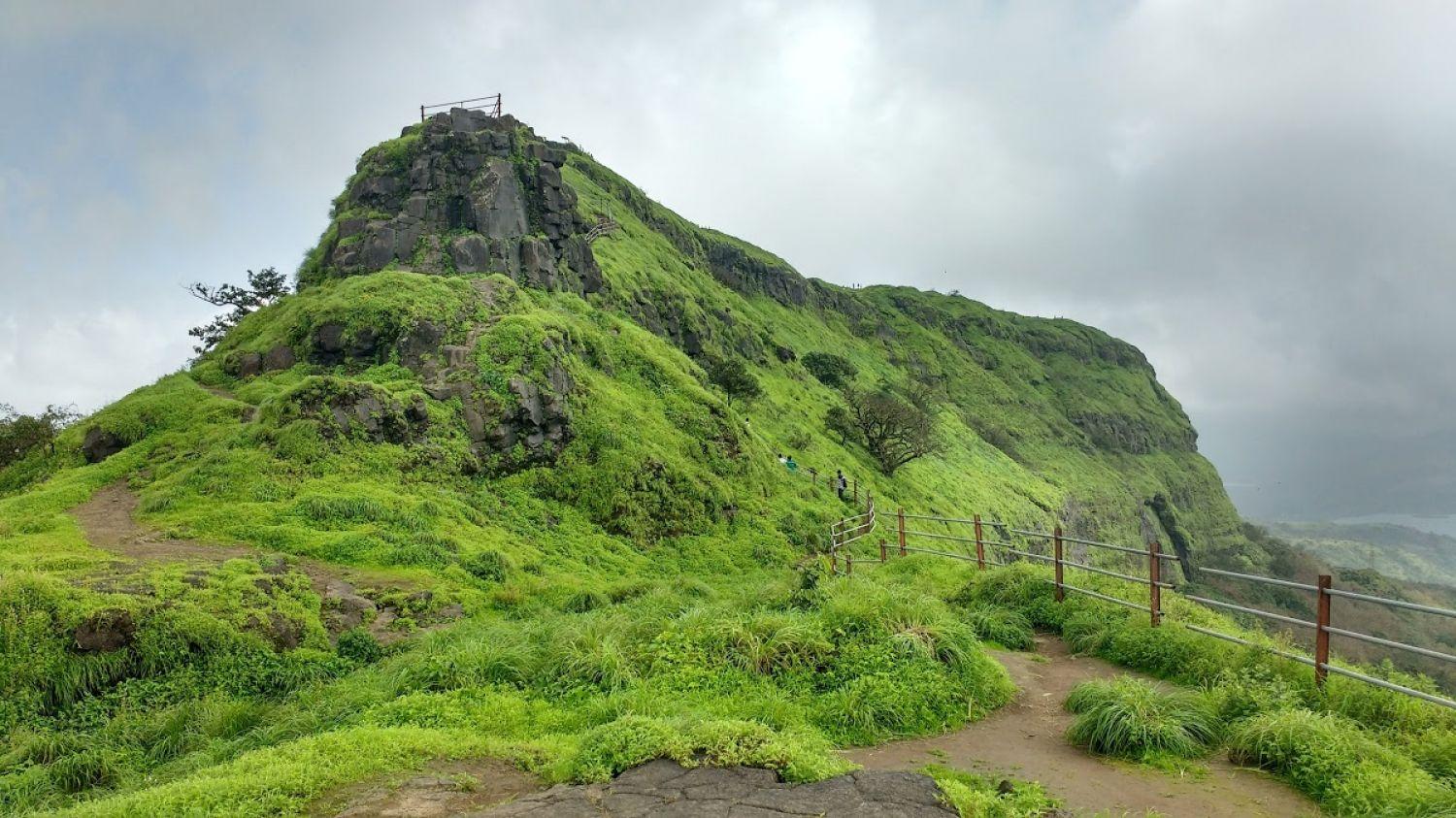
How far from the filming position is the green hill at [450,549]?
7.98m

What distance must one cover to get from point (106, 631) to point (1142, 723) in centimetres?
1408

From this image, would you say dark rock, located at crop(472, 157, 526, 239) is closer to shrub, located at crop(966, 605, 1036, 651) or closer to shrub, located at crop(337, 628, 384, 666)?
shrub, located at crop(337, 628, 384, 666)

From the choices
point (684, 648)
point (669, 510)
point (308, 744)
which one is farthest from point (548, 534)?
point (308, 744)

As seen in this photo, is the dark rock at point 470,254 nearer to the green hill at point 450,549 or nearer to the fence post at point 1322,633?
the green hill at point 450,549

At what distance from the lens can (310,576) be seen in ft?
48.8

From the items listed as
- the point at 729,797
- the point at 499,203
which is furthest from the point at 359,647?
the point at 499,203

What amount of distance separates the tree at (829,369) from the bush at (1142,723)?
2576 inches

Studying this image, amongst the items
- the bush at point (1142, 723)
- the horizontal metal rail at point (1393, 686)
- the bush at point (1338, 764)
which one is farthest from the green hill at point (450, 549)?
the horizontal metal rail at point (1393, 686)

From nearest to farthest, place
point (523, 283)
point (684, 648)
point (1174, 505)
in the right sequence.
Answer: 1. point (684, 648)
2. point (523, 283)
3. point (1174, 505)

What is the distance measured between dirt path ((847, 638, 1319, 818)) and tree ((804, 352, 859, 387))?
2568 inches

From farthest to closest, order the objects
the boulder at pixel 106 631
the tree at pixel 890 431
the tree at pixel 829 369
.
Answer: the tree at pixel 829 369
the tree at pixel 890 431
the boulder at pixel 106 631

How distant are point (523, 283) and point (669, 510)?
1491 cm

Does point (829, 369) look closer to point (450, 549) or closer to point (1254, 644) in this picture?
point (450, 549)

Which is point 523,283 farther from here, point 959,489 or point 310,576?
point 959,489
